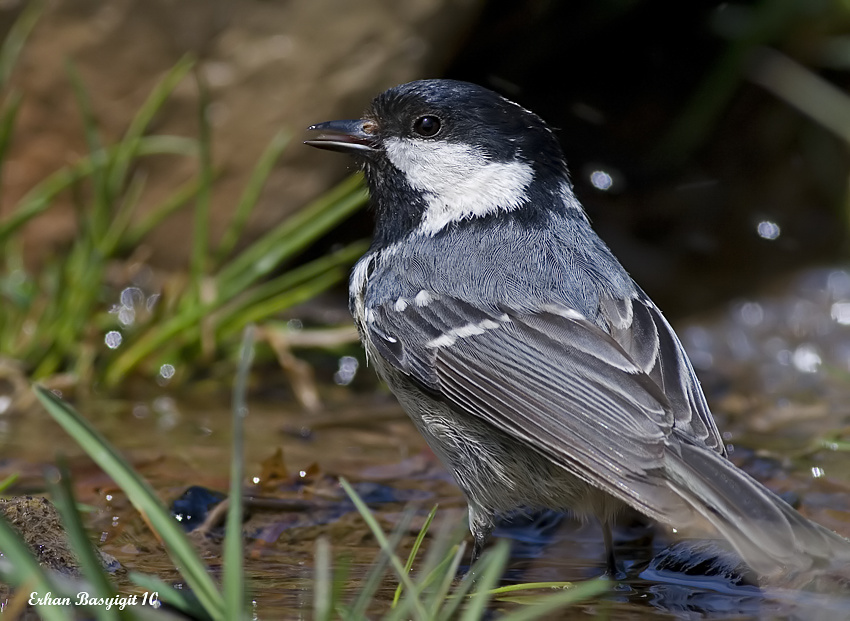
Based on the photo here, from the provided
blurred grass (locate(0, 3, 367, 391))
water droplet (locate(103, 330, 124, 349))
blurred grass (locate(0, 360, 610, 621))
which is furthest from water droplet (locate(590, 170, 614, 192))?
blurred grass (locate(0, 360, 610, 621))

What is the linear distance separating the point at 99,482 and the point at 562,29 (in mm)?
3510

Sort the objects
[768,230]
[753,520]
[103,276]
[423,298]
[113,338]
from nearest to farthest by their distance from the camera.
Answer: [753,520] → [423,298] → [103,276] → [113,338] → [768,230]

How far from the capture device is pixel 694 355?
5.25 m

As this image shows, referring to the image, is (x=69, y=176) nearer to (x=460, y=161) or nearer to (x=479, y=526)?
(x=460, y=161)

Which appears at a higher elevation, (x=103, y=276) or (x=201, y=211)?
(x=201, y=211)

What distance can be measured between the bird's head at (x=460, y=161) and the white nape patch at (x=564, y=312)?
1.55 feet

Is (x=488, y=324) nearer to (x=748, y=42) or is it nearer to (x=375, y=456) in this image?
(x=375, y=456)

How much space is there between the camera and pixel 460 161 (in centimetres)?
334

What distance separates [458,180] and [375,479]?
104cm

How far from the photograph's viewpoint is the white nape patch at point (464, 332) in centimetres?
291

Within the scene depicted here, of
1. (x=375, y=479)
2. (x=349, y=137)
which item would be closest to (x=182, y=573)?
(x=375, y=479)

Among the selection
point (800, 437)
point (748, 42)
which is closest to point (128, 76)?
point (748, 42)

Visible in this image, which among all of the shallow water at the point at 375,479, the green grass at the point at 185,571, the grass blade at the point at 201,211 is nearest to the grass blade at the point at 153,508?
the green grass at the point at 185,571

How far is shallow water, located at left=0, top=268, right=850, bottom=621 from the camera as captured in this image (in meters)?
2.54
